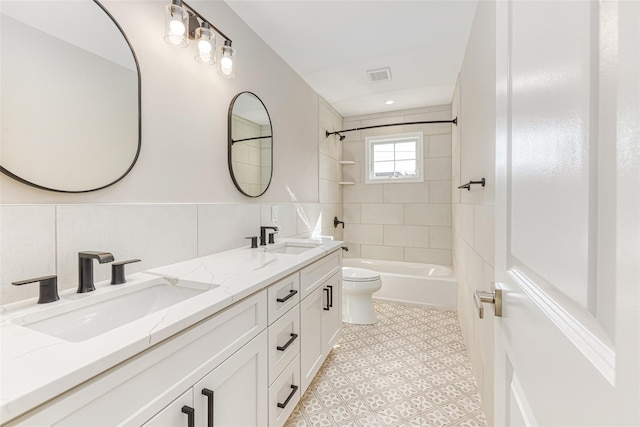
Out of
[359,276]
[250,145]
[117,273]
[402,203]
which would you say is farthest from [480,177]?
[402,203]

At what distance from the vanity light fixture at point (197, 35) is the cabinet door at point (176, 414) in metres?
1.45

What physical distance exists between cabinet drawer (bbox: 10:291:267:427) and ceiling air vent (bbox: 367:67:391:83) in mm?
2439

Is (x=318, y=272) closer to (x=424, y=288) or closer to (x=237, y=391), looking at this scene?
(x=237, y=391)

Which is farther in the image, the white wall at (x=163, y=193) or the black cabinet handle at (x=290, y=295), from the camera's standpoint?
the black cabinet handle at (x=290, y=295)

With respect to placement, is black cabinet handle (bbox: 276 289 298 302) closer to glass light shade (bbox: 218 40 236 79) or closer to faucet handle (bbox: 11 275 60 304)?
faucet handle (bbox: 11 275 60 304)

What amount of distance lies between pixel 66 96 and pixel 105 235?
1.70 feet

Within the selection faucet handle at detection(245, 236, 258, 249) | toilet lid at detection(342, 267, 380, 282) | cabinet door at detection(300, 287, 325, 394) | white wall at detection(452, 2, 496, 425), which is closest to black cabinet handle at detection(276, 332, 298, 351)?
cabinet door at detection(300, 287, 325, 394)

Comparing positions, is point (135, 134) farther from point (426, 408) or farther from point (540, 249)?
point (426, 408)

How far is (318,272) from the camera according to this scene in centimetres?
159

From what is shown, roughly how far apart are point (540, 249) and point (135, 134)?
1.44 m

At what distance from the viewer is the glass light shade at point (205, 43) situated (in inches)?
55.1

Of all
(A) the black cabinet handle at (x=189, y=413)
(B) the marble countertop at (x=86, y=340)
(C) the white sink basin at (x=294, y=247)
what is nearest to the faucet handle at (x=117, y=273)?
(B) the marble countertop at (x=86, y=340)

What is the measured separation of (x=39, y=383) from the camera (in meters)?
0.44

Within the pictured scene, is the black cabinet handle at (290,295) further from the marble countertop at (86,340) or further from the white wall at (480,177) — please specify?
the white wall at (480,177)
